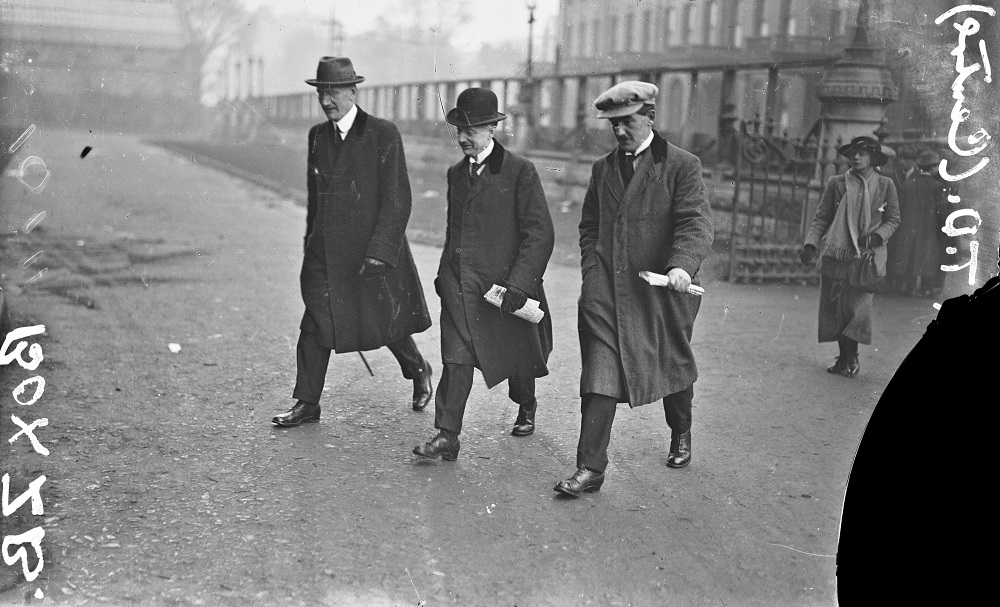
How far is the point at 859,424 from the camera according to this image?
431 cm

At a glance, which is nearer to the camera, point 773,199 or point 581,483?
point 581,483

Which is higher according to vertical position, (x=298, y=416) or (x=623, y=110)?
(x=623, y=110)

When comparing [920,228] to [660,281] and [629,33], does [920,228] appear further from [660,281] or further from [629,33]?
[629,33]

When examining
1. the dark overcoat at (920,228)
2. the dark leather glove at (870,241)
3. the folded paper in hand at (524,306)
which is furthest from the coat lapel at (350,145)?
the dark overcoat at (920,228)

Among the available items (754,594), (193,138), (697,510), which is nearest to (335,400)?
(193,138)

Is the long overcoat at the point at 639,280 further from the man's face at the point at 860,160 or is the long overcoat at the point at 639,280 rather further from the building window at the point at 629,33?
the man's face at the point at 860,160

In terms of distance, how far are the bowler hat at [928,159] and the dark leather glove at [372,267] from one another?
2421 mm

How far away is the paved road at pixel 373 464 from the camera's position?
12.0ft

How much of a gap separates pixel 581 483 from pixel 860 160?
5.98ft

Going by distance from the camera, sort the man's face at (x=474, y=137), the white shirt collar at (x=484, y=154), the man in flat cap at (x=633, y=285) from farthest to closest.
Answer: the white shirt collar at (x=484, y=154) → the man's face at (x=474, y=137) → the man in flat cap at (x=633, y=285)

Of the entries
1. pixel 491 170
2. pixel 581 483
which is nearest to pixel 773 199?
pixel 491 170

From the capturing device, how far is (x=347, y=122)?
15.7 ft

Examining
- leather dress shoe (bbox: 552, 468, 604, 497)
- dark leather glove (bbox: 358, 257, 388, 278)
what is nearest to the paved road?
leather dress shoe (bbox: 552, 468, 604, 497)

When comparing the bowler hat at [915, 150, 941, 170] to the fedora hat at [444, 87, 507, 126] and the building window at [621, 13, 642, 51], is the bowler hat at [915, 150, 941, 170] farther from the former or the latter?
the fedora hat at [444, 87, 507, 126]
